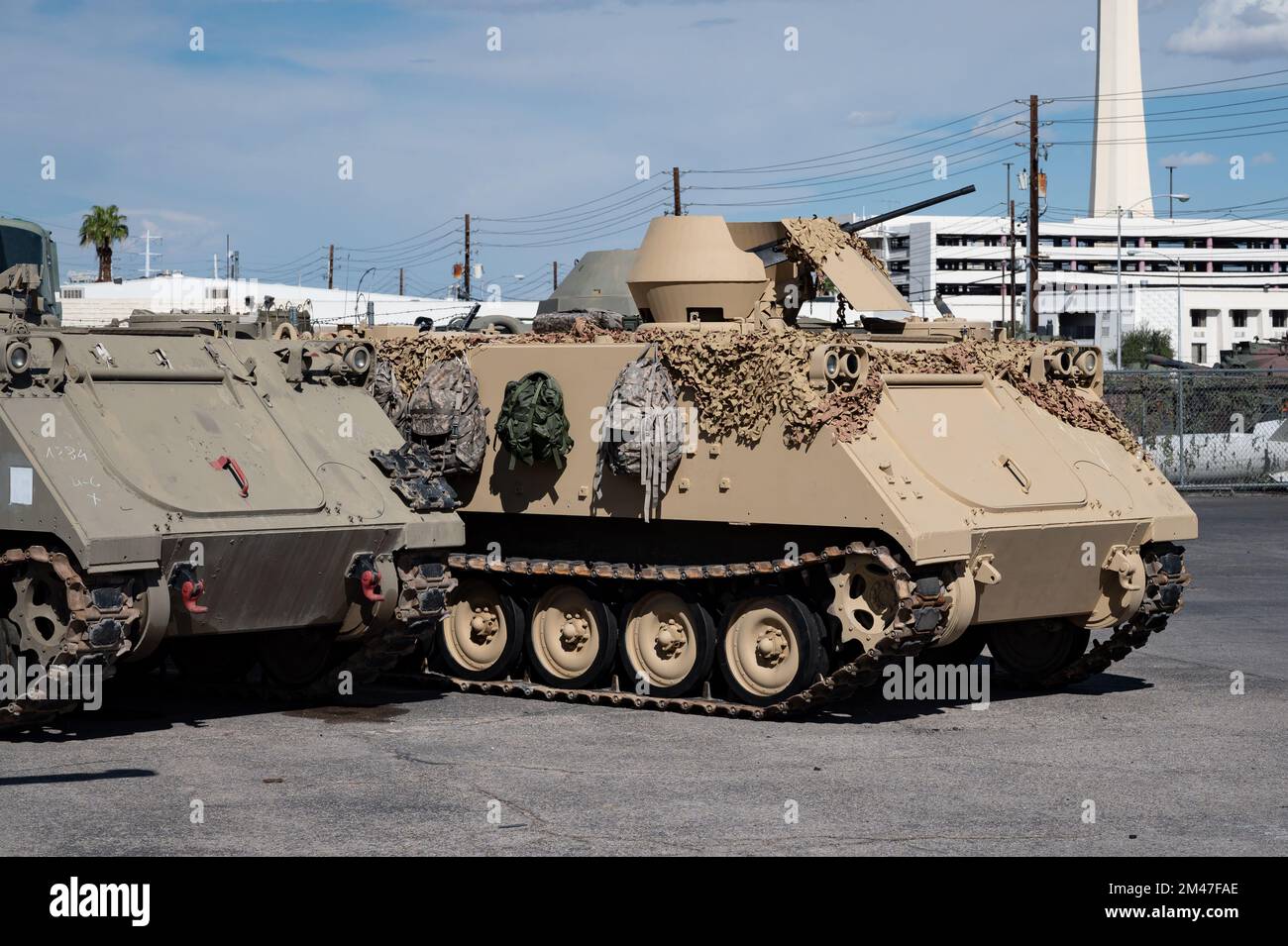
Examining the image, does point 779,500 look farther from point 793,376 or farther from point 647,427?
point 647,427

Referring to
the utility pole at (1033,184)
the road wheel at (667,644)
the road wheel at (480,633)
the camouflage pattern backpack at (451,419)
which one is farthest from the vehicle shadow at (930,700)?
the utility pole at (1033,184)

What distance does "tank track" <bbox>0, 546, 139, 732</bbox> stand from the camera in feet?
35.3

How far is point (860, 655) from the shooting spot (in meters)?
12.1

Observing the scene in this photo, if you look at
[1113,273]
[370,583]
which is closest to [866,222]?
[370,583]

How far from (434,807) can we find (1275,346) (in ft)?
137

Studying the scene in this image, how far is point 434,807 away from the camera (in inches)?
379

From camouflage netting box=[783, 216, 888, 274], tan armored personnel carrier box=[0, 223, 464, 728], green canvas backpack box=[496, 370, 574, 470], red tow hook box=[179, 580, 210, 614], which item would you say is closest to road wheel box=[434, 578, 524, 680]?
green canvas backpack box=[496, 370, 574, 470]

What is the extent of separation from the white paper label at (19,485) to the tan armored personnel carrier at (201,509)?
0.04ft

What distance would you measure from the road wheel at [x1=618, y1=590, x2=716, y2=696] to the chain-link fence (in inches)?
717

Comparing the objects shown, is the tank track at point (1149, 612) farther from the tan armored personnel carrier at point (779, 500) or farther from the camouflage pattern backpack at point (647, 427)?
the camouflage pattern backpack at point (647, 427)

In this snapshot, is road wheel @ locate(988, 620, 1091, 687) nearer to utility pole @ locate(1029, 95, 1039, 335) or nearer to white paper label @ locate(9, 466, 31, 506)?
white paper label @ locate(9, 466, 31, 506)

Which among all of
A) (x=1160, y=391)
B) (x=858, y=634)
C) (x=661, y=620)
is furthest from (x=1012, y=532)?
(x=1160, y=391)
